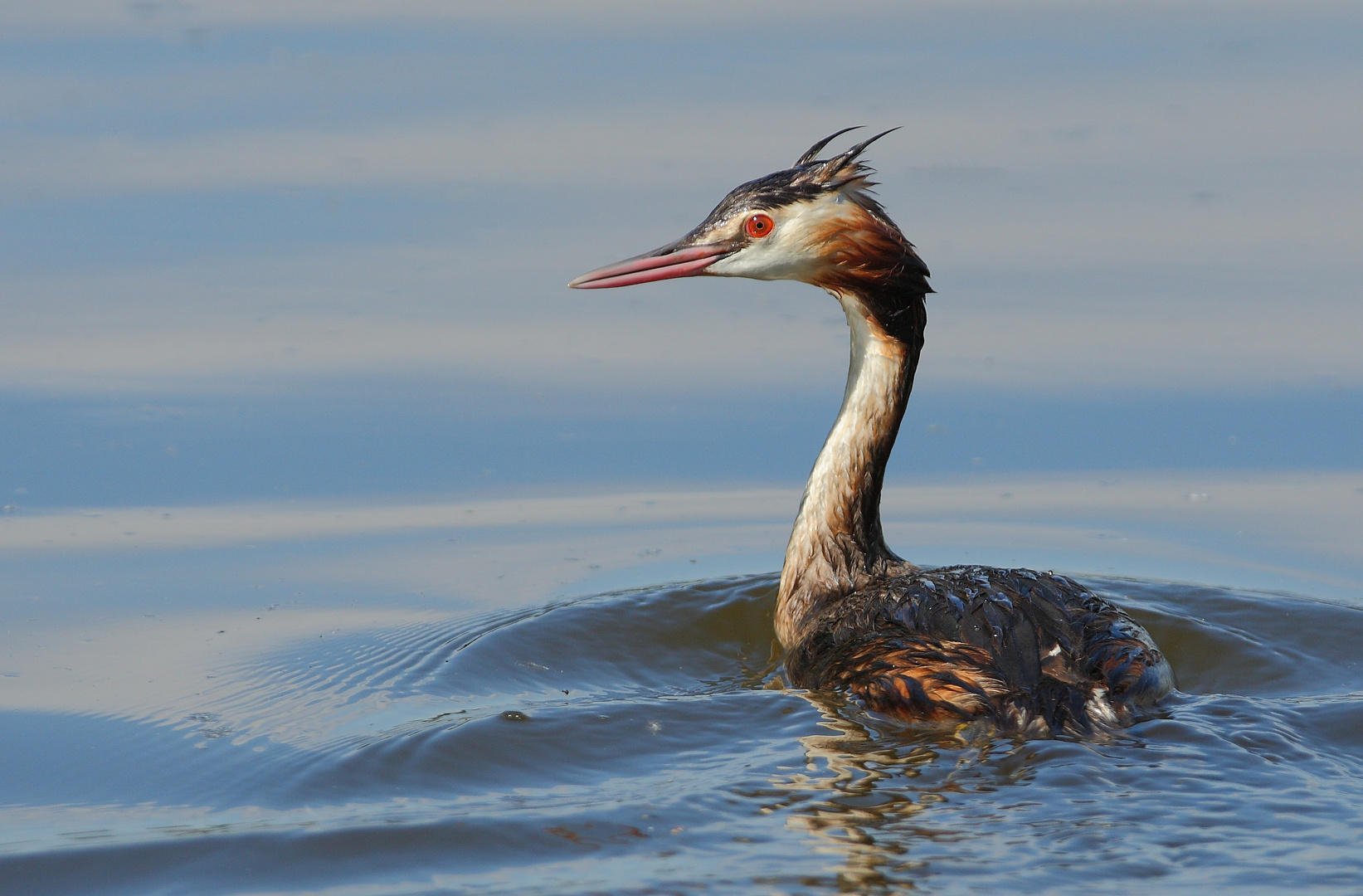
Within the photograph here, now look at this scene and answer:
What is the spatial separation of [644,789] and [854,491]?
2.26 m

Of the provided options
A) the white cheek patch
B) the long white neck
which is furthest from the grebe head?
the long white neck

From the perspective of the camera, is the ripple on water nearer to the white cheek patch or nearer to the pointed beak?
the pointed beak

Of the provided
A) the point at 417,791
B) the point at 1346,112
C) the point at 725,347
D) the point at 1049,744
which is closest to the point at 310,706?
the point at 417,791

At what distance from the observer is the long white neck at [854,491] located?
7.46 metres

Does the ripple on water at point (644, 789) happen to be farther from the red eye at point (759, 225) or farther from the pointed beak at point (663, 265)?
the red eye at point (759, 225)

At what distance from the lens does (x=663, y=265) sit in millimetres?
7445

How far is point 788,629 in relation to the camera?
740cm

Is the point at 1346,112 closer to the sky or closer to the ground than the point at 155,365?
closer to the sky

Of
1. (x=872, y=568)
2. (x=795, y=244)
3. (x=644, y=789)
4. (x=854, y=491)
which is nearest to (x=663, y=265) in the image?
(x=795, y=244)

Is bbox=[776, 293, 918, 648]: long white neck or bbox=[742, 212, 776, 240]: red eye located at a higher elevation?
bbox=[742, 212, 776, 240]: red eye

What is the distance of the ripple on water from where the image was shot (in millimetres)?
5070

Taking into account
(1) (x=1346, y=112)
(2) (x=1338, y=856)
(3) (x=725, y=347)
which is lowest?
(2) (x=1338, y=856)

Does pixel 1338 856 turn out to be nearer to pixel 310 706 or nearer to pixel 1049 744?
pixel 1049 744

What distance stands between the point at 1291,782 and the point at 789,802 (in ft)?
5.10
